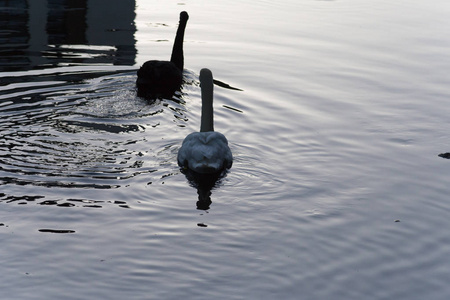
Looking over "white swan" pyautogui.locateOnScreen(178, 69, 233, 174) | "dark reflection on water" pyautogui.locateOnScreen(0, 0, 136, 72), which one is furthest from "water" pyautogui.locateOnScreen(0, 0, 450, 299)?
"white swan" pyautogui.locateOnScreen(178, 69, 233, 174)

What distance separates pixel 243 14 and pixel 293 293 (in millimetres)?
17748

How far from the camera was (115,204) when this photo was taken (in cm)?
1056

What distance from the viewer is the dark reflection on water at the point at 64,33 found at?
717 inches

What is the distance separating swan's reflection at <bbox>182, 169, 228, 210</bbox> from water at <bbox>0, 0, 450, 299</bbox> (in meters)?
0.12

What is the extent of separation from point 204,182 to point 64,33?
11107 millimetres

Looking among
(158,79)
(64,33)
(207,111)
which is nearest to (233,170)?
(207,111)

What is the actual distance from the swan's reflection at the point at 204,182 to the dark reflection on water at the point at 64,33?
7.04 metres

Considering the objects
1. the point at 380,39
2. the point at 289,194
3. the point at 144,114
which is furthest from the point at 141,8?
the point at 289,194

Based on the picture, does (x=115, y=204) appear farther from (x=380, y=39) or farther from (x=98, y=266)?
(x=380, y=39)

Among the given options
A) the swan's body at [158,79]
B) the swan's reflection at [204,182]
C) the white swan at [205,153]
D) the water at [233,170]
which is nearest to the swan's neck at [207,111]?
the white swan at [205,153]

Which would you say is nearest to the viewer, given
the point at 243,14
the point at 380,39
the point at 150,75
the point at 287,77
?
the point at 150,75

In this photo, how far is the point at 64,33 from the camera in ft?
69.5

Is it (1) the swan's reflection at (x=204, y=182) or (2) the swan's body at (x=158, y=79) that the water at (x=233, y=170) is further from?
(2) the swan's body at (x=158, y=79)

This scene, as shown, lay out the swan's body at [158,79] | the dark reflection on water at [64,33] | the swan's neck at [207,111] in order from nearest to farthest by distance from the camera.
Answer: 1. the swan's neck at [207,111]
2. the swan's body at [158,79]
3. the dark reflection on water at [64,33]
